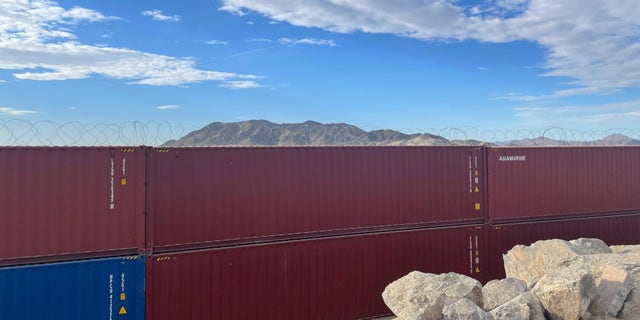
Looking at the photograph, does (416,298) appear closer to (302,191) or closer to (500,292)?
(500,292)

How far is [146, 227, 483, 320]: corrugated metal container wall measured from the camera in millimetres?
10617

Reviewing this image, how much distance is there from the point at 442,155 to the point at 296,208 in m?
4.65

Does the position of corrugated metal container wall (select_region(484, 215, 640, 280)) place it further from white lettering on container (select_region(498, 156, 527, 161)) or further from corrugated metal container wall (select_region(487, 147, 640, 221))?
white lettering on container (select_region(498, 156, 527, 161))

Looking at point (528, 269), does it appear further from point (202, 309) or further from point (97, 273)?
point (97, 273)

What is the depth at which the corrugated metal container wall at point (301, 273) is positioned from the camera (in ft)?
34.8

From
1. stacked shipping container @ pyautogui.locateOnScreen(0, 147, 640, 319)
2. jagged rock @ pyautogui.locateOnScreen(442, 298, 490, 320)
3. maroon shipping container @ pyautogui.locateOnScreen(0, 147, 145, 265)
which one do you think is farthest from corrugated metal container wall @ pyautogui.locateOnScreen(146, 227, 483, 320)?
jagged rock @ pyautogui.locateOnScreen(442, 298, 490, 320)

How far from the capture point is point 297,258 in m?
11.7

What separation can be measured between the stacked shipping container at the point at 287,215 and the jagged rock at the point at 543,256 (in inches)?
73.8

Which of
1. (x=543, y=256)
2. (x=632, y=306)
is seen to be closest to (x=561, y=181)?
(x=543, y=256)

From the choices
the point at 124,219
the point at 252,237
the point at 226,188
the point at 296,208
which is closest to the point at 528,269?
the point at 296,208

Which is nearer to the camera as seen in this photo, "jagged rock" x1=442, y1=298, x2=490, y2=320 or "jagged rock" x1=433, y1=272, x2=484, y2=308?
"jagged rock" x1=442, y1=298, x2=490, y2=320

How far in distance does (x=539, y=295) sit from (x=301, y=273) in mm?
5412

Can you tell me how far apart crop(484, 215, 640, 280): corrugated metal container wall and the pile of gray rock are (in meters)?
3.50

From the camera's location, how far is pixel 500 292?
9328 mm
